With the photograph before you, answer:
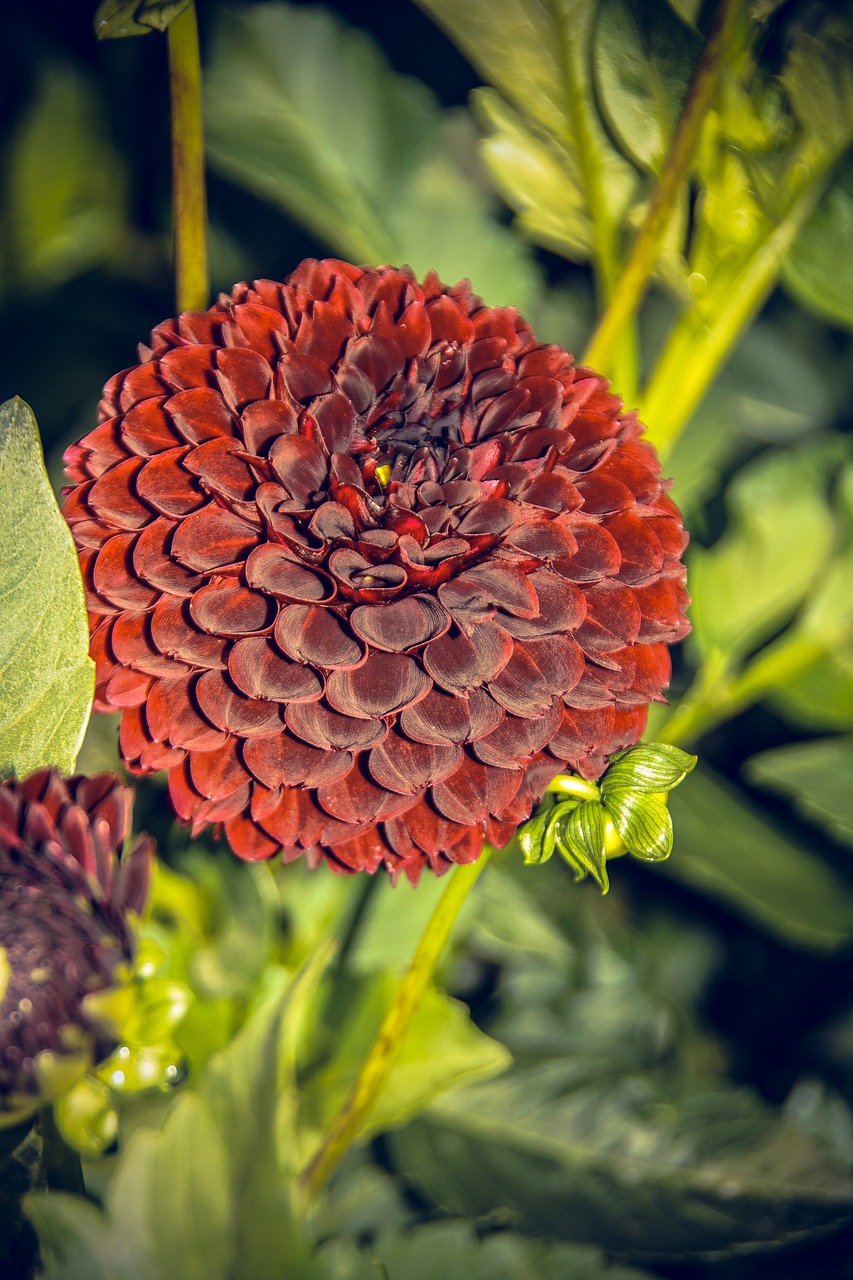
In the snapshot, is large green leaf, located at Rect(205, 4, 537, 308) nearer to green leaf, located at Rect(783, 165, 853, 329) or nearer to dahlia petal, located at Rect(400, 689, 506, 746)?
green leaf, located at Rect(783, 165, 853, 329)

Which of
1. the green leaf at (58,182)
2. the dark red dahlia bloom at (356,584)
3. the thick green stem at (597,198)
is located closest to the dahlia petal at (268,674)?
the dark red dahlia bloom at (356,584)

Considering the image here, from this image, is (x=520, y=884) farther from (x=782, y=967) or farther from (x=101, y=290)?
(x=101, y=290)

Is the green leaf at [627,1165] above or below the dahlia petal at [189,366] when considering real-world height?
below

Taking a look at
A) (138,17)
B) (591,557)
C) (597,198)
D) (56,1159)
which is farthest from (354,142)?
(56,1159)

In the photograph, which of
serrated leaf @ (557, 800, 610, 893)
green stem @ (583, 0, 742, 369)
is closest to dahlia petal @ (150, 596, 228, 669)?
serrated leaf @ (557, 800, 610, 893)

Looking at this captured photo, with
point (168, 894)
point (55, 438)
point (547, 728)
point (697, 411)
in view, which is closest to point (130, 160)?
point (55, 438)

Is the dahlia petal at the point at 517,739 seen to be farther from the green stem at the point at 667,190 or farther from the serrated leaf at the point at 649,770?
the green stem at the point at 667,190

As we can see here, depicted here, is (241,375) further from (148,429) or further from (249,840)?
(249,840)
